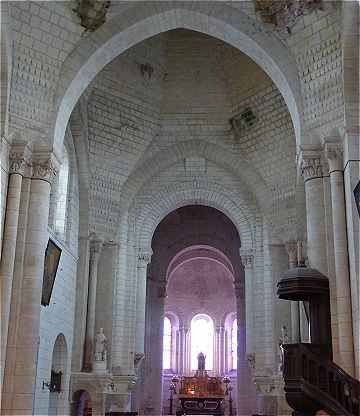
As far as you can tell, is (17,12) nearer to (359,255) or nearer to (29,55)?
(29,55)

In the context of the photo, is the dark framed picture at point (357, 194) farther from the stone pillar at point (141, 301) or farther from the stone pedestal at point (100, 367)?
the stone pillar at point (141, 301)

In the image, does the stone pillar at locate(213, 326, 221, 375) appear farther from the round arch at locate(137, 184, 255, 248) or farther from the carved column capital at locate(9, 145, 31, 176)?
the carved column capital at locate(9, 145, 31, 176)

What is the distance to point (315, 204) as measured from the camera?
12.8m

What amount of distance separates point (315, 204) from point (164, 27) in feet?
18.9

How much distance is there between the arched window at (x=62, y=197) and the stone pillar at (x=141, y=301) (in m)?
4.25

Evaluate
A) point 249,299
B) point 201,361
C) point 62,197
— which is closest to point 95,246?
point 62,197

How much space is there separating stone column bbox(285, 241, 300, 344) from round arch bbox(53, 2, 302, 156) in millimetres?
6372

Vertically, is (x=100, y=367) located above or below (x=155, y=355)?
below

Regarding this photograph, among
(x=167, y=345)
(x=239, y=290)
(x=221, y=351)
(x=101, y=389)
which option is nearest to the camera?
(x=101, y=389)

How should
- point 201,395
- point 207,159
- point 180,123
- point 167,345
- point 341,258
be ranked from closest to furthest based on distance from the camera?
point 341,258 < point 180,123 < point 207,159 < point 201,395 < point 167,345

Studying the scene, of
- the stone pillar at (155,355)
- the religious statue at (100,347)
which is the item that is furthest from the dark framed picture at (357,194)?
the stone pillar at (155,355)

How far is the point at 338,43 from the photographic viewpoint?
41.4ft

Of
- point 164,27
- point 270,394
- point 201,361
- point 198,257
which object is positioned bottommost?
point 270,394

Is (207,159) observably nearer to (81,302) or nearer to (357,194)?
(81,302)
